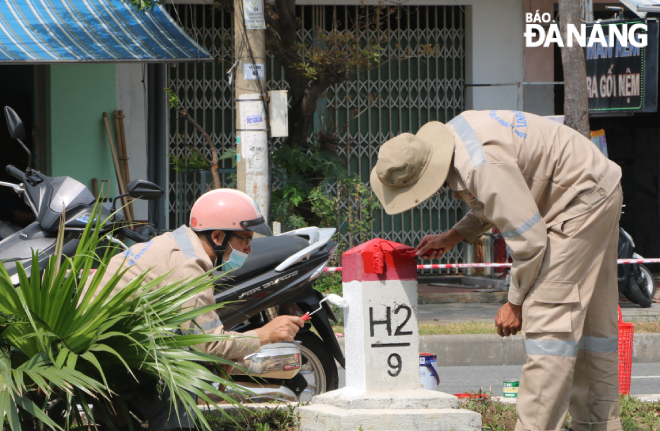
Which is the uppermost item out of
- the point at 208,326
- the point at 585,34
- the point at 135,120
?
the point at 585,34

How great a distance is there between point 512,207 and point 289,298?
1.68 m

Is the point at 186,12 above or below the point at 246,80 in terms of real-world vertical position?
above

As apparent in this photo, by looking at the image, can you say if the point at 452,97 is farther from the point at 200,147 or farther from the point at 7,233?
the point at 7,233

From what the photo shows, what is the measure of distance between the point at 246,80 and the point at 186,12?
4.35 metres

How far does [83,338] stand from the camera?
2523mm

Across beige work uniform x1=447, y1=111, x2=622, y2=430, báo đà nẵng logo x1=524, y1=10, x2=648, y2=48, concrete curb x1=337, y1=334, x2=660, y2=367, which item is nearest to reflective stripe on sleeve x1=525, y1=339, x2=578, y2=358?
beige work uniform x1=447, y1=111, x2=622, y2=430

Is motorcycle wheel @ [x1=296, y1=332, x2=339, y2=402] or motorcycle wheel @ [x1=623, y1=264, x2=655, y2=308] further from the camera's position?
motorcycle wheel @ [x1=623, y1=264, x2=655, y2=308]

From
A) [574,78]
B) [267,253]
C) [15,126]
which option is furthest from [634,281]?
[15,126]

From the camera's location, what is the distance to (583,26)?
26.2 ft

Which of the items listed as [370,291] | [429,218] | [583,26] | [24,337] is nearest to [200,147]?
[429,218]

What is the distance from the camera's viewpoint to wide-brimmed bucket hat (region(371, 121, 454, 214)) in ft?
9.83

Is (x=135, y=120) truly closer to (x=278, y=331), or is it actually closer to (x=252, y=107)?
(x=252, y=107)

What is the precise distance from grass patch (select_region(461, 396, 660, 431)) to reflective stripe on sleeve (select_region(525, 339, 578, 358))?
62cm

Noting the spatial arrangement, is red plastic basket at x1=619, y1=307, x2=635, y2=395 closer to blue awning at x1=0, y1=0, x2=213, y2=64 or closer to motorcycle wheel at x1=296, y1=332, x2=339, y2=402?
motorcycle wheel at x1=296, y1=332, x2=339, y2=402
